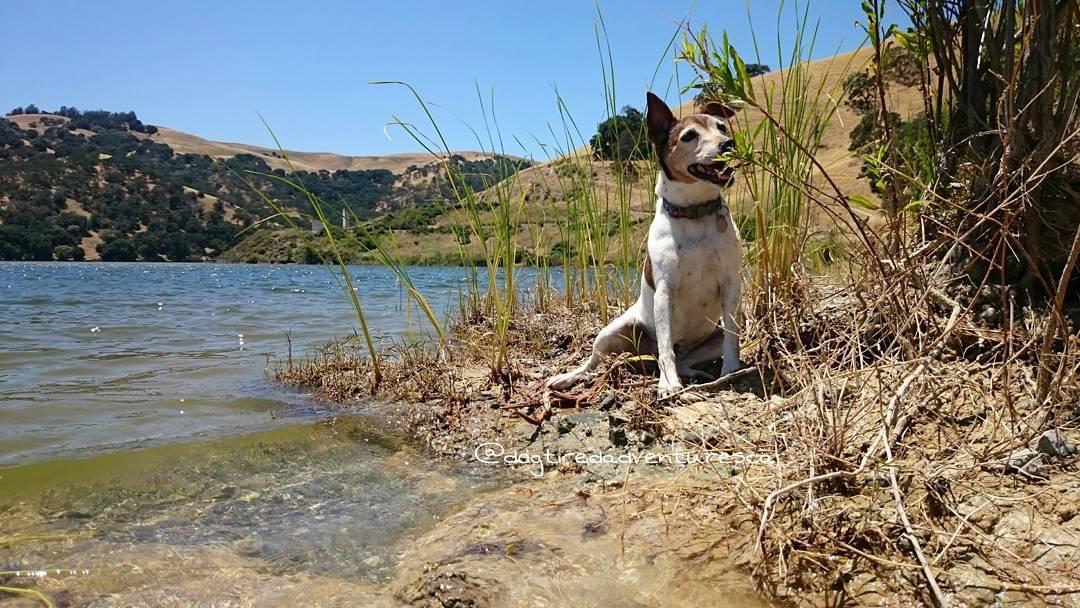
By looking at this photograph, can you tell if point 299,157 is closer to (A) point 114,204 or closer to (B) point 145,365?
(A) point 114,204

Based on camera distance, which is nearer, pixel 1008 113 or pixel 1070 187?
pixel 1008 113

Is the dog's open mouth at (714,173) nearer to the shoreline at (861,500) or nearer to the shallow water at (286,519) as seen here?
the shoreline at (861,500)

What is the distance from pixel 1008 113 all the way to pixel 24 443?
5155 mm

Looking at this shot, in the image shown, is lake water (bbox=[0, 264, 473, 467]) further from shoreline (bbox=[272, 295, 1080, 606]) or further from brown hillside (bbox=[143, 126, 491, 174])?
brown hillside (bbox=[143, 126, 491, 174])

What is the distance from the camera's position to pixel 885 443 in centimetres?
184

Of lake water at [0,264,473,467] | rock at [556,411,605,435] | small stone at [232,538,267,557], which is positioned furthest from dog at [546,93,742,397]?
lake water at [0,264,473,467]

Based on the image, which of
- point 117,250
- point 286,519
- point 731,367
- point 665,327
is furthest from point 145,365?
point 117,250

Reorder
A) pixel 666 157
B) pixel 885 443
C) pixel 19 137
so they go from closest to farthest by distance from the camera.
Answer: pixel 885 443 → pixel 666 157 → pixel 19 137

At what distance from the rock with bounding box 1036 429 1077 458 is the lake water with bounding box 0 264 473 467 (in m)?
3.96

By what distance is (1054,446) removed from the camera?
201 centimetres

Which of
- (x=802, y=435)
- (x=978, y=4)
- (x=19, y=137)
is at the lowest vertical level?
(x=802, y=435)

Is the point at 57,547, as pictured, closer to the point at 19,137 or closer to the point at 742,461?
the point at 742,461

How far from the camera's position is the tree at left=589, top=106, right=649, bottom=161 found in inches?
210

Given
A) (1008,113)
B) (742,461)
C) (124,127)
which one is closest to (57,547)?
(742,461)
